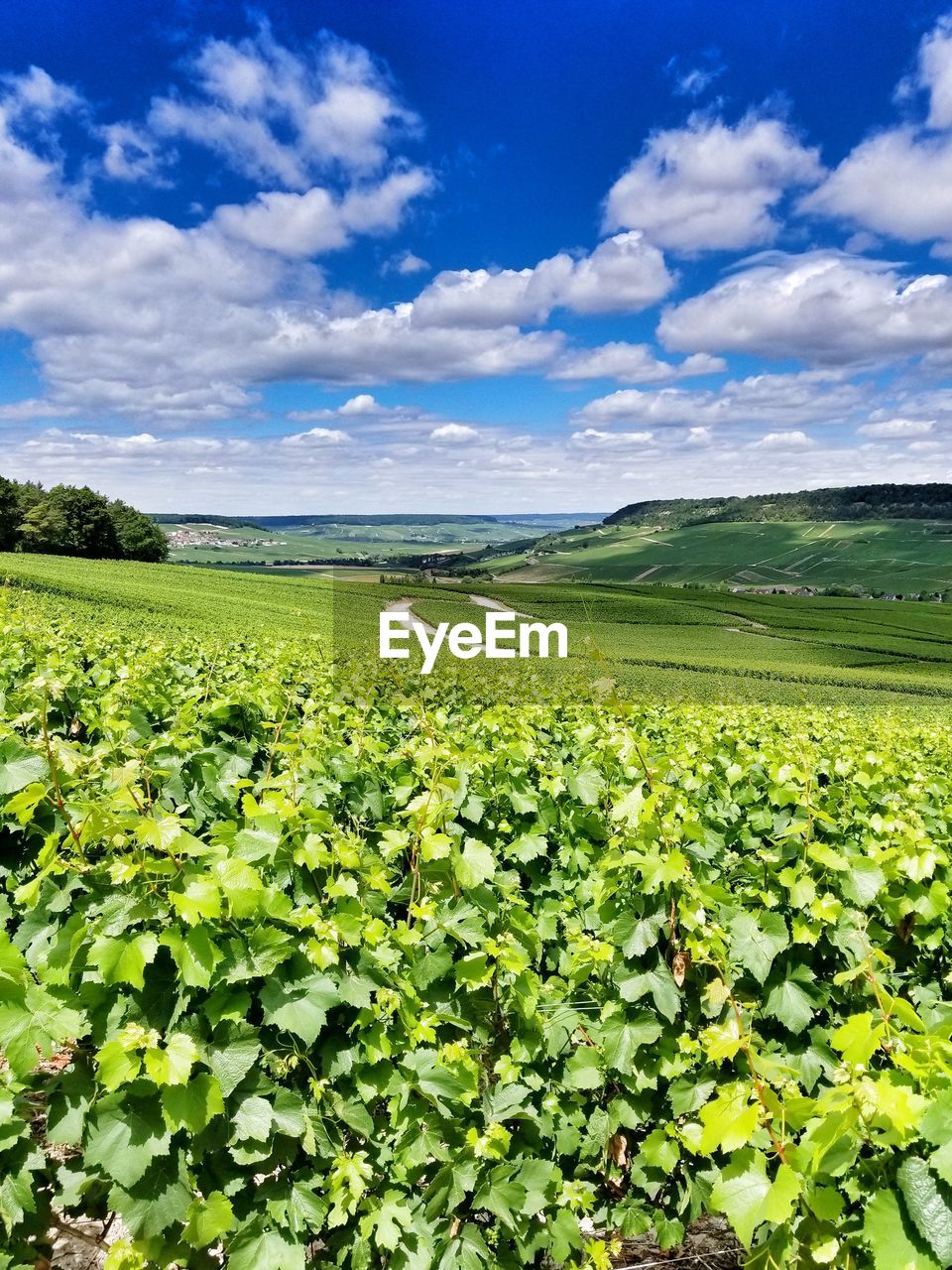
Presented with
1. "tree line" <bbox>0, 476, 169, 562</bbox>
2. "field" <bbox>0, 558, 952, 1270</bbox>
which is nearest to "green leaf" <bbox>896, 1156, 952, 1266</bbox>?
"field" <bbox>0, 558, 952, 1270</bbox>

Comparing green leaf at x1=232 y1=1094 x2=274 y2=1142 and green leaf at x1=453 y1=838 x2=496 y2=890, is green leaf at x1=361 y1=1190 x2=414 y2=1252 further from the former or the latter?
green leaf at x1=453 y1=838 x2=496 y2=890

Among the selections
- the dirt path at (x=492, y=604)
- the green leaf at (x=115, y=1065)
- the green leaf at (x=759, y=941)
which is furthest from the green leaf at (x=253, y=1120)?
the dirt path at (x=492, y=604)

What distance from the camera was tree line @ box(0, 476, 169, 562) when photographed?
79.9 metres

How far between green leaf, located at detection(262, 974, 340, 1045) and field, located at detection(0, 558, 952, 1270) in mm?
16

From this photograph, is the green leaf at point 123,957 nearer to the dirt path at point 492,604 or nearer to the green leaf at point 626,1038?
the green leaf at point 626,1038

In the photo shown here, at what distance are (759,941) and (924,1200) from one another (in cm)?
138

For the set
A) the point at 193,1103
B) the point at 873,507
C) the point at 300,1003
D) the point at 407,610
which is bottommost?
the point at 407,610

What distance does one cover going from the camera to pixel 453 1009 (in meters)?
3.18

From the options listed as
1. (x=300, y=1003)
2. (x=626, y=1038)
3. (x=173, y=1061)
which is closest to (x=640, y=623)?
(x=626, y=1038)

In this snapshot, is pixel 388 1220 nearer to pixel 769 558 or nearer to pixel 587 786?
pixel 587 786

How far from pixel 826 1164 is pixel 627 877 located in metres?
1.43

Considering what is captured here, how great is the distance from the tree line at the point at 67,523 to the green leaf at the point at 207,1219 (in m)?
89.1

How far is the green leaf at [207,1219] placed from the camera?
7.85ft

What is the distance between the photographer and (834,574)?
13875 cm
